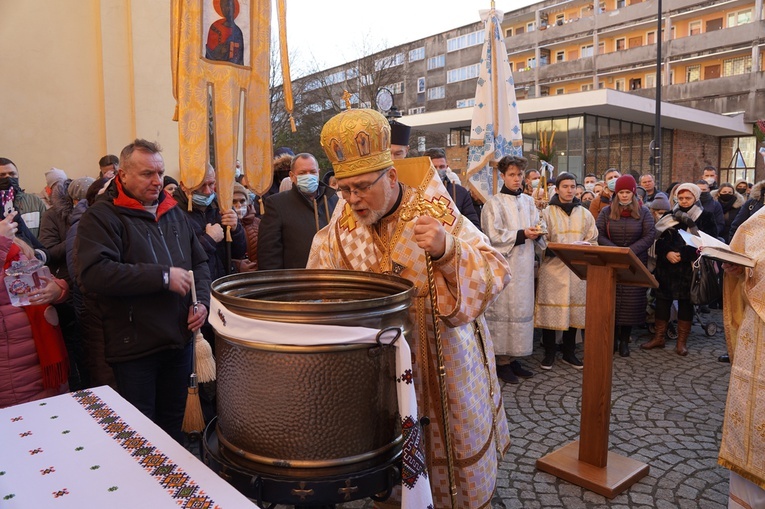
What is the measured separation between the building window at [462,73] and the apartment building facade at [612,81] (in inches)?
3.1

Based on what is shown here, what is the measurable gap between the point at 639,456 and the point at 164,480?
3.43 meters

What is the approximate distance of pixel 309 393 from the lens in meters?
1.37

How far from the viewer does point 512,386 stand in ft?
17.4

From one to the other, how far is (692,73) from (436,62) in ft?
62.0

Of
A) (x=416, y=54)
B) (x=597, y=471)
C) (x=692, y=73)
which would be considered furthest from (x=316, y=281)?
(x=416, y=54)

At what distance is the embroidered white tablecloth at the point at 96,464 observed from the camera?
55.9 inches

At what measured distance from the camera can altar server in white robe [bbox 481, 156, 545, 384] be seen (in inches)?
219

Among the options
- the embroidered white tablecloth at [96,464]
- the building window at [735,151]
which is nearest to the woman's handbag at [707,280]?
the embroidered white tablecloth at [96,464]

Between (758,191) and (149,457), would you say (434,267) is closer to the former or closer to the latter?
(149,457)

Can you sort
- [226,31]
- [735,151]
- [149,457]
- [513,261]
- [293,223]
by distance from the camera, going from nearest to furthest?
[149,457] → [226,31] → [293,223] → [513,261] → [735,151]

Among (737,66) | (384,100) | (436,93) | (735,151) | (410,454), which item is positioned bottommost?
(410,454)

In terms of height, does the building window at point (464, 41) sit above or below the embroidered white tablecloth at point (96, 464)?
above

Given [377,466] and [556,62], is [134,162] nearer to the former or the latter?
[377,466]

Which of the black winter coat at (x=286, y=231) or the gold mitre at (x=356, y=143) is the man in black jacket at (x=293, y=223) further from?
the gold mitre at (x=356, y=143)
